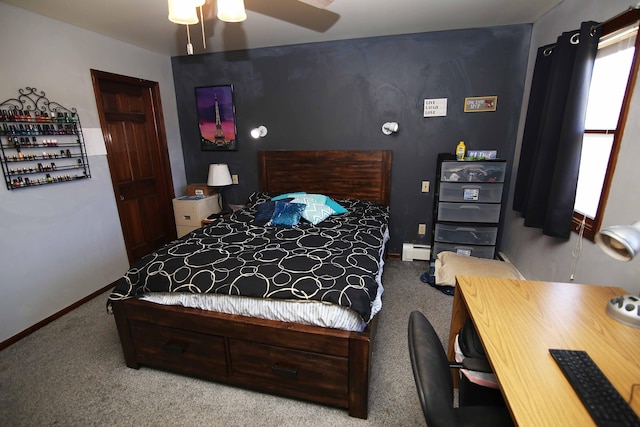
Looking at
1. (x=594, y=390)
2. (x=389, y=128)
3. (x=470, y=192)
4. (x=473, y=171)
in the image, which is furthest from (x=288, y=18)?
(x=594, y=390)

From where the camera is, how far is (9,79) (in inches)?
84.3

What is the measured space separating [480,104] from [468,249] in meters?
1.45

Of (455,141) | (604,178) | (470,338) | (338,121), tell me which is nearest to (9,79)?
(338,121)

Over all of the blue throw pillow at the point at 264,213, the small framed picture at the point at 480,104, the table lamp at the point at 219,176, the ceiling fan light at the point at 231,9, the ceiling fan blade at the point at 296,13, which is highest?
the ceiling fan blade at the point at 296,13

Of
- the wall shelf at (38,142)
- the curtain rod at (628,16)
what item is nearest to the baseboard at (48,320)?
the wall shelf at (38,142)

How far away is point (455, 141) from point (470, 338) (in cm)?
230

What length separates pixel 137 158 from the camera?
3.29 metres

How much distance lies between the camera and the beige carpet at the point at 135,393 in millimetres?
1602

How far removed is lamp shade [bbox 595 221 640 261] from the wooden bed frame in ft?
3.35

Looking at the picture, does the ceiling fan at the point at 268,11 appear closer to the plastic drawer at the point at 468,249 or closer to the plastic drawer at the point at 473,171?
the plastic drawer at the point at 473,171

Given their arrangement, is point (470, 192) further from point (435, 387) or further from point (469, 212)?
point (435, 387)

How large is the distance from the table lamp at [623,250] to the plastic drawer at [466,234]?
1.80 m

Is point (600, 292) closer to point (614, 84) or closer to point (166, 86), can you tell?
point (614, 84)

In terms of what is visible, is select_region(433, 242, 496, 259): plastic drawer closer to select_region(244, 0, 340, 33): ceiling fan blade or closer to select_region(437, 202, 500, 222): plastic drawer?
select_region(437, 202, 500, 222): plastic drawer
